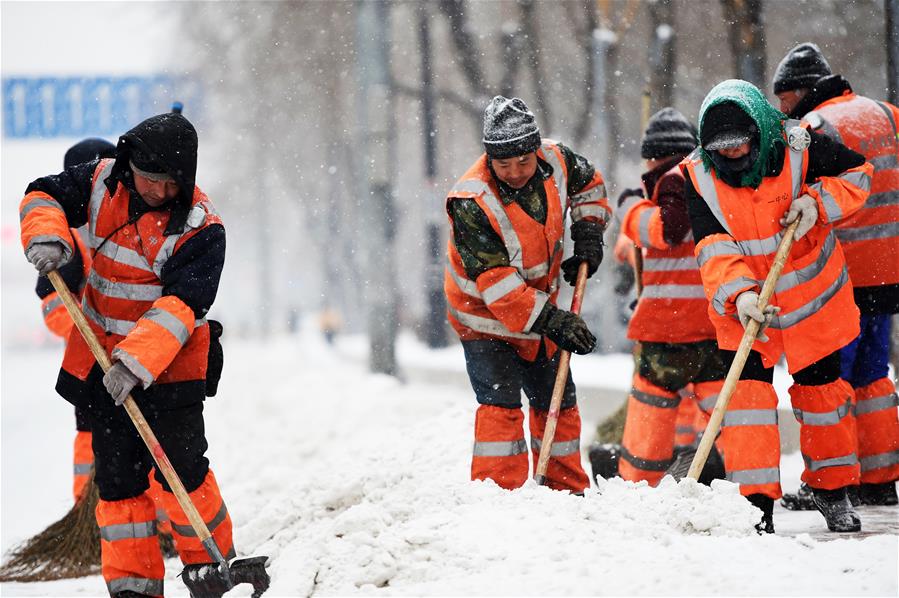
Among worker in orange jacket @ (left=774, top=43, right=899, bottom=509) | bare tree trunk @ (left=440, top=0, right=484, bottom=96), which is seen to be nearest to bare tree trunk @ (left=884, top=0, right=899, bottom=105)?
worker in orange jacket @ (left=774, top=43, right=899, bottom=509)

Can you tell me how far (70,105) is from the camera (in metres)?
18.9

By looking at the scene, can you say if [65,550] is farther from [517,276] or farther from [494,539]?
[494,539]

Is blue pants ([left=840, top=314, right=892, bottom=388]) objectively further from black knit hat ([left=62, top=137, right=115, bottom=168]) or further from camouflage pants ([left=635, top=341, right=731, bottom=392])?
black knit hat ([left=62, top=137, right=115, bottom=168])

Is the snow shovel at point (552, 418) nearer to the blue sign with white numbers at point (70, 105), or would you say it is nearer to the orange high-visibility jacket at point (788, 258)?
the orange high-visibility jacket at point (788, 258)

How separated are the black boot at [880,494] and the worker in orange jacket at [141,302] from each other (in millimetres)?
2770

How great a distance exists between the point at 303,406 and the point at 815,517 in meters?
7.26

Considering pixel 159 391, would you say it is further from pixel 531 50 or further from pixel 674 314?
pixel 531 50

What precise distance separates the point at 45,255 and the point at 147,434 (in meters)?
0.70

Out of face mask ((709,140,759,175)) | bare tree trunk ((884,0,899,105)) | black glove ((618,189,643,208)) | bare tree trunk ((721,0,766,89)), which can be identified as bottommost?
black glove ((618,189,643,208))

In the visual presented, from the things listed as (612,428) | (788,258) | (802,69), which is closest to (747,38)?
(612,428)

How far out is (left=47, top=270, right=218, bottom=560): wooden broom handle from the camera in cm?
393

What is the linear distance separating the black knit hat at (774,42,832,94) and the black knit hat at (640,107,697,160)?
498 millimetres

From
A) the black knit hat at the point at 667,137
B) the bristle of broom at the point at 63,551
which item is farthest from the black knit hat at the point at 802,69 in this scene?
the bristle of broom at the point at 63,551

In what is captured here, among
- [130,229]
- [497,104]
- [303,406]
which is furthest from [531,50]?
[130,229]
